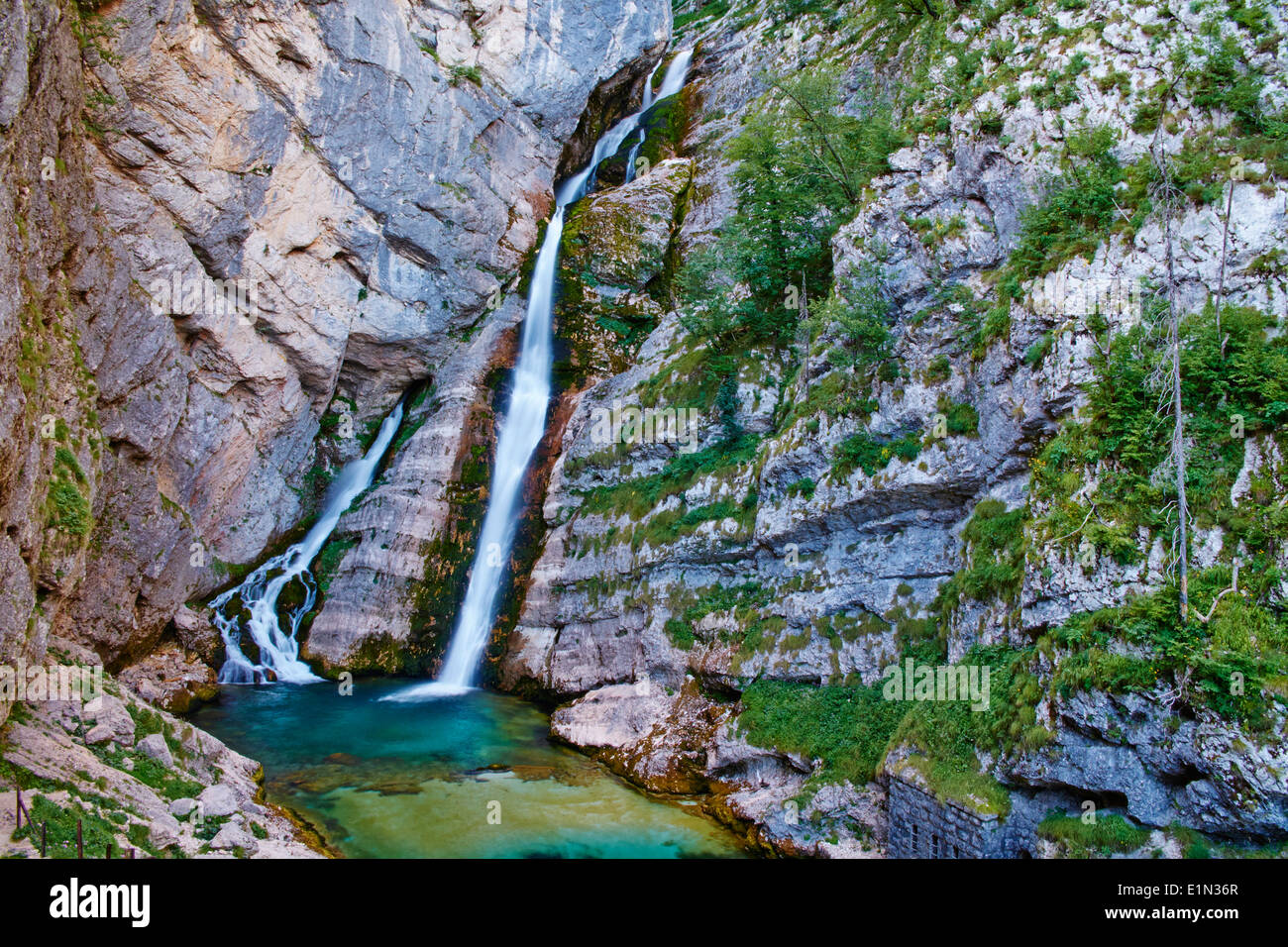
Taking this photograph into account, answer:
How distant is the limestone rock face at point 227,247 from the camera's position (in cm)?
1477

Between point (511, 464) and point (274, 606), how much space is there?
9.03 m

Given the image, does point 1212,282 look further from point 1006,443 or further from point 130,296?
point 130,296

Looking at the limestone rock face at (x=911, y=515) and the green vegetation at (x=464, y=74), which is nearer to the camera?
the limestone rock face at (x=911, y=515)

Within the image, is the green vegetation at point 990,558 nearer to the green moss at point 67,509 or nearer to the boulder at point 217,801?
the boulder at point 217,801

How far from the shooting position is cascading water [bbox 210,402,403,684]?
23297mm

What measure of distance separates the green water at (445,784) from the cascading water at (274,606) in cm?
165

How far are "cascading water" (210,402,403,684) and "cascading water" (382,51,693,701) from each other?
4567 millimetres

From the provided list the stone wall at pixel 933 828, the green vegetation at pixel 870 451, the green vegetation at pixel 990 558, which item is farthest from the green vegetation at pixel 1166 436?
the stone wall at pixel 933 828

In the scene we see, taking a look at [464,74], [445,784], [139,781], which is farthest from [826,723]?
[464,74]

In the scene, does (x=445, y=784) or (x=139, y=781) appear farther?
(x=445, y=784)

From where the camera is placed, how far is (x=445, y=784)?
1574cm

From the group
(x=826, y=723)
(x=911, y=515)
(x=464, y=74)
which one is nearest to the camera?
(x=826, y=723)

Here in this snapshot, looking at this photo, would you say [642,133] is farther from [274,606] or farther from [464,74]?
[274,606]
